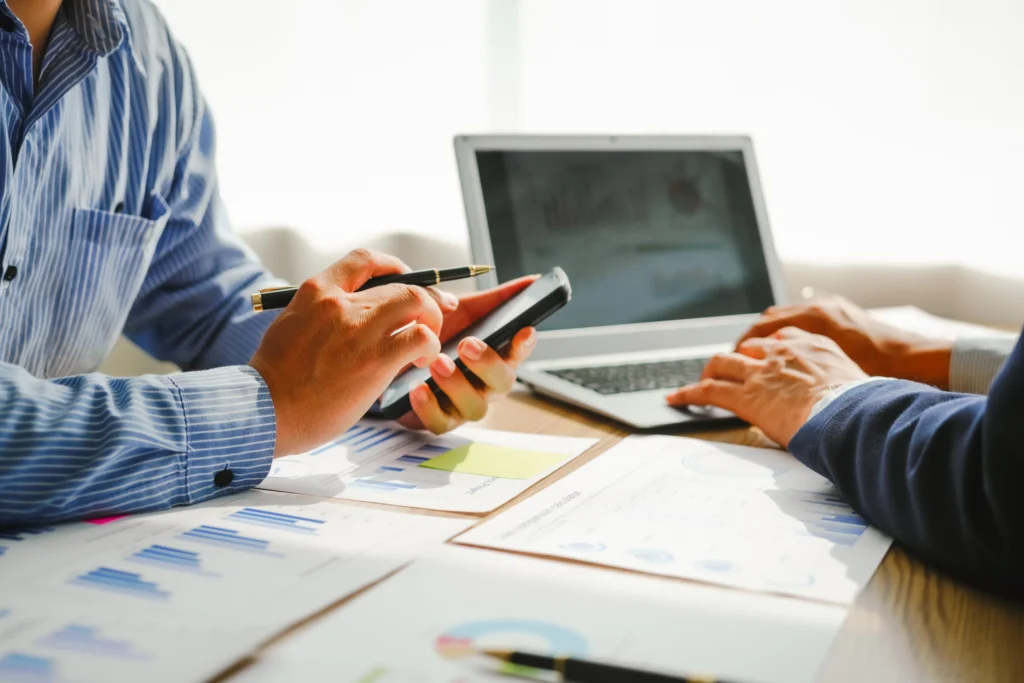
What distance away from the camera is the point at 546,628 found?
1.38 ft

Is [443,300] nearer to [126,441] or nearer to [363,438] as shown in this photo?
[363,438]

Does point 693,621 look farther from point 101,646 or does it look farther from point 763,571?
point 101,646

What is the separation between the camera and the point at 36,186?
2.57ft

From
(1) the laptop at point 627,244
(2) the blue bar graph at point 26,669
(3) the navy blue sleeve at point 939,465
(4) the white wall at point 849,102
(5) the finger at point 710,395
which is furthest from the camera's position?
(4) the white wall at point 849,102

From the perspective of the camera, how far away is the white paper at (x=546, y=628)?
1.26ft

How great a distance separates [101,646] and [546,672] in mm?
206

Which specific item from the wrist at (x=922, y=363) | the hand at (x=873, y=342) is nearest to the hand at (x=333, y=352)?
the hand at (x=873, y=342)

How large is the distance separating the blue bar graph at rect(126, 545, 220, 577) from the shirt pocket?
0.45 meters

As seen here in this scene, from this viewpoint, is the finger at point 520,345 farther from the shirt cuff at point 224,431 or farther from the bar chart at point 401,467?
the shirt cuff at point 224,431

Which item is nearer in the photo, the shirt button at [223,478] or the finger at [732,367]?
the shirt button at [223,478]

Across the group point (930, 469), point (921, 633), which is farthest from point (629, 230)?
point (921, 633)

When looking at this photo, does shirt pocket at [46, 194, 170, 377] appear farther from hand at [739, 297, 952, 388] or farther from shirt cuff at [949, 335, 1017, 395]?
shirt cuff at [949, 335, 1017, 395]

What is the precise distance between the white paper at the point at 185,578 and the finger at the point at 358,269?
0.19 metres

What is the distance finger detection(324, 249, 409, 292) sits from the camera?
726 mm
